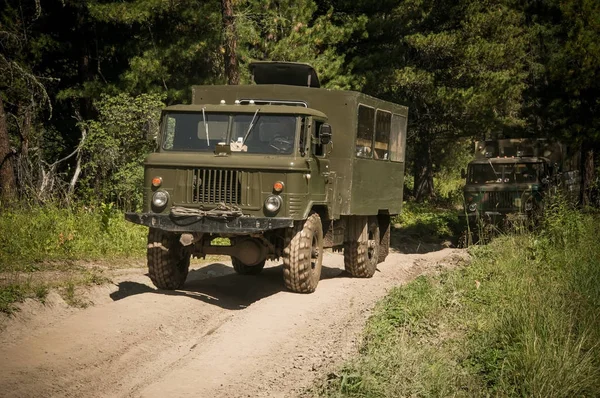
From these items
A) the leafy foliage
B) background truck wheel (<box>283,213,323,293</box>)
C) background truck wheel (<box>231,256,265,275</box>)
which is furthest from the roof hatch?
the leafy foliage

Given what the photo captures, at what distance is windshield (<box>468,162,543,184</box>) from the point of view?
21812 mm

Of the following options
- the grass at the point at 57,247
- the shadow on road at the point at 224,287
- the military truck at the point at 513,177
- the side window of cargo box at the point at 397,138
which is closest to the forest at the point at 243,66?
the military truck at the point at 513,177

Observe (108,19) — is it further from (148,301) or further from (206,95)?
(148,301)

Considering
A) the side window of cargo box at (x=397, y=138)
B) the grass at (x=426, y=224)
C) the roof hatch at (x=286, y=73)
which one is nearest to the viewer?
the roof hatch at (x=286, y=73)

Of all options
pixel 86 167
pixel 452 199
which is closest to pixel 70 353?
pixel 86 167

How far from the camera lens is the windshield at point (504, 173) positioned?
71.6ft

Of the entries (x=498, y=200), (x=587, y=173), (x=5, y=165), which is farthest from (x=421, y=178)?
(x=5, y=165)

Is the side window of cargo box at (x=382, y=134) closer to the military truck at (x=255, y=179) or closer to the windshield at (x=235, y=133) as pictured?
the military truck at (x=255, y=179)

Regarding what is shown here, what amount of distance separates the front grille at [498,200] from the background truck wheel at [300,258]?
35.3ft

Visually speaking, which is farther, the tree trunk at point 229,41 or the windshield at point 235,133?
the tree trunk at point 229,41

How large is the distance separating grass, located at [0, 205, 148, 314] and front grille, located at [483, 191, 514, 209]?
9079 mm

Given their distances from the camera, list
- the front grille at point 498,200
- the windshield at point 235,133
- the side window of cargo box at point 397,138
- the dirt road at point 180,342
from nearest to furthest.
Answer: the dirt road at point 180,342
the windshield at point 235,133
the side window of cargo box at point 397,138
the front grille at point 498,200

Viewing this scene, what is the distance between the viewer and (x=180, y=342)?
964 cm

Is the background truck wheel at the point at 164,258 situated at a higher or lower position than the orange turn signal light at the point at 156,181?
lower
